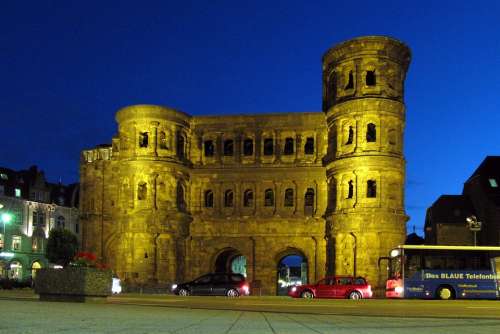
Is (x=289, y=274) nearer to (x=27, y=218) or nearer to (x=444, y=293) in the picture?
(x=27, y=218)

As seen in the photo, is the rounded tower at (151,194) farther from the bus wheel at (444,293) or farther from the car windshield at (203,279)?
the bus wheel at (444,293)

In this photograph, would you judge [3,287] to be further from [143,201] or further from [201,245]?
[201,245]

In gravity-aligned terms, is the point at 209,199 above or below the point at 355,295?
above

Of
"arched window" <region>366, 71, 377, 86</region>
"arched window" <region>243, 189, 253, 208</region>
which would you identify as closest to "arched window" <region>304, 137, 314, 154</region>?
"arched window" <region>243, 189, 253, 208</region>

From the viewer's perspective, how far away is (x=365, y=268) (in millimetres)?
45938

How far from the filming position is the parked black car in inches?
1561

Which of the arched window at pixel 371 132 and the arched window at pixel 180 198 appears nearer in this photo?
the arched window at pixel 371 132

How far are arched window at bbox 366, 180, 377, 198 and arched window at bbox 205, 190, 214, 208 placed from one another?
12.5 metres

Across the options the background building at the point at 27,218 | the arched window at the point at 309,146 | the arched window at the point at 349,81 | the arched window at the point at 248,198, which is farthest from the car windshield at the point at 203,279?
the background building at the point at 27,218

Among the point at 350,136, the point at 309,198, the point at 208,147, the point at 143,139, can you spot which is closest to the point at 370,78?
the point at 350,136

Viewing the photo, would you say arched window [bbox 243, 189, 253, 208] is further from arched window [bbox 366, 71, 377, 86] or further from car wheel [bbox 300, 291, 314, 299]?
car wheel [bbox 300, 291, 314, 299]

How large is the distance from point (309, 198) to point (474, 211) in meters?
22.5

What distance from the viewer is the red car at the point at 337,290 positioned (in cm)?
3722

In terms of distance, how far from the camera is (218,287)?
39875mm
